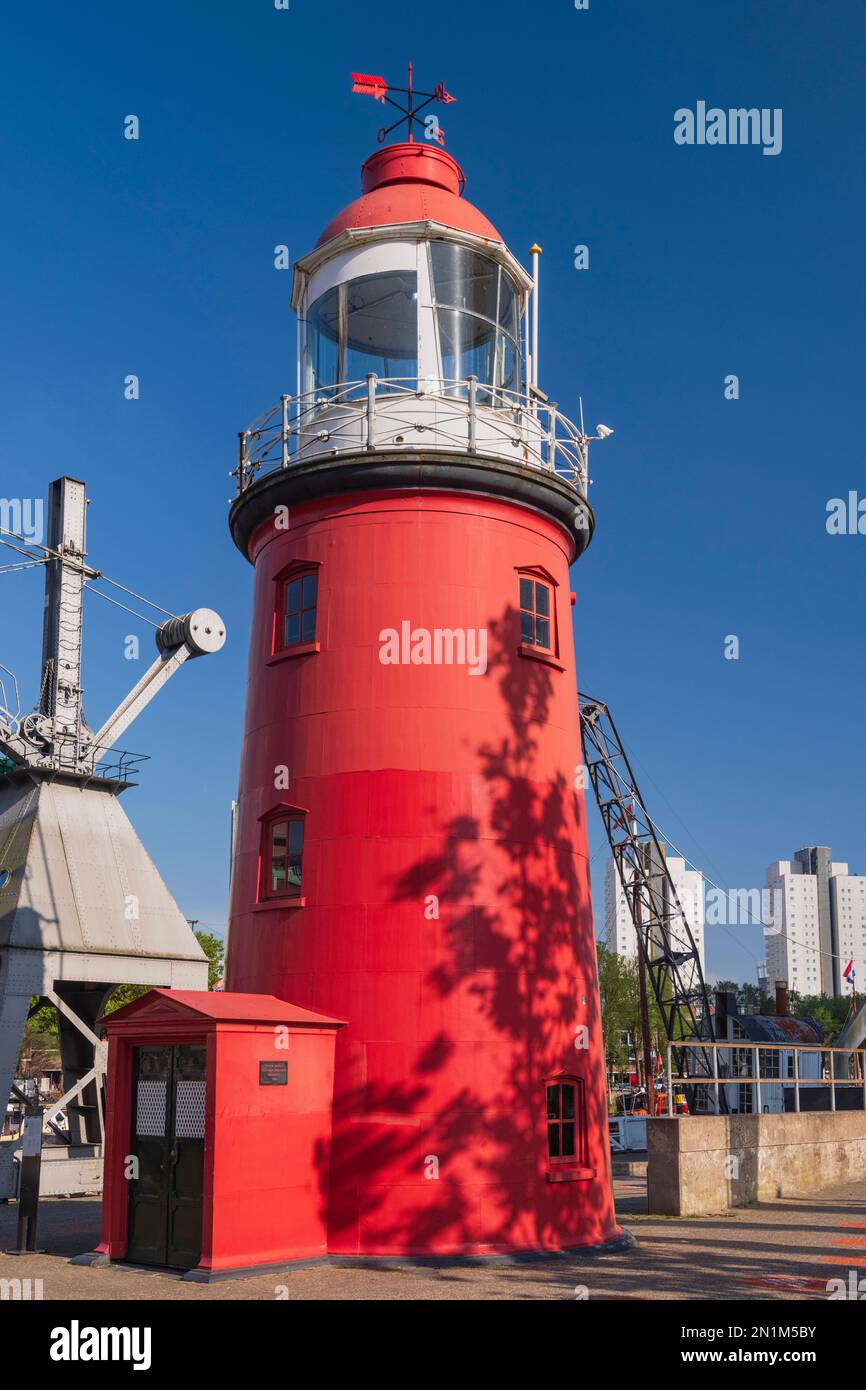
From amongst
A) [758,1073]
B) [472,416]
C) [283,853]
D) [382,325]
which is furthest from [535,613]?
[758,1073]

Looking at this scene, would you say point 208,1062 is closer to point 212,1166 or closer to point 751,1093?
point 212,1166

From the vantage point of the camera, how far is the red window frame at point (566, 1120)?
1905 centimetres

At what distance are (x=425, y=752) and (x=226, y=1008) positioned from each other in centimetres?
464

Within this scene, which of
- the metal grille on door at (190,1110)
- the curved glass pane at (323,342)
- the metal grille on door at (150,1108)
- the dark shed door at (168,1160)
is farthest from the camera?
the curved glass pane at (323,342)

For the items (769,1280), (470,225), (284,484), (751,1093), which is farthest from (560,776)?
(751,1093)

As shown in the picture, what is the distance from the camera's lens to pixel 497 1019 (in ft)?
61.4

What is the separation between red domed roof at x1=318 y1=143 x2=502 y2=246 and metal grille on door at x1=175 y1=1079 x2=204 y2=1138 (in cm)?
1355

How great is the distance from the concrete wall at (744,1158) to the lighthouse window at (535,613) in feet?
30.1

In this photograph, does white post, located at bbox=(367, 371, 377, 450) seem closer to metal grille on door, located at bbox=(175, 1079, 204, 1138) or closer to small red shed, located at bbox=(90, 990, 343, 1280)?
small red shed, located at bbox=(90, 990, 343, 1280)

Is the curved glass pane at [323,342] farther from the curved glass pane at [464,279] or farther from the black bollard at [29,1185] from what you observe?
the black bollard at [29,1185]

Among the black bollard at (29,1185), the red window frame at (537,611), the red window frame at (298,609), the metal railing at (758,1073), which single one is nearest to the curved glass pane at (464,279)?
the red window frame at (537,611)

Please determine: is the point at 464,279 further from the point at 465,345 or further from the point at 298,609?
the point at 298,609
